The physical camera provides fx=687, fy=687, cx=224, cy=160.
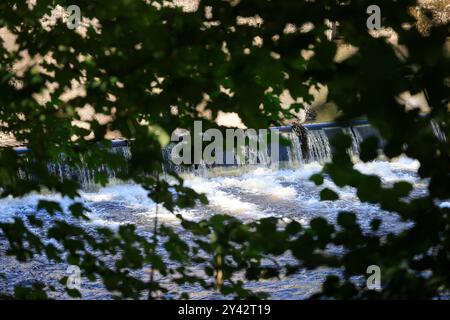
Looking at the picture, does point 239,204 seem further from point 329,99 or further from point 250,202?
point 329,99

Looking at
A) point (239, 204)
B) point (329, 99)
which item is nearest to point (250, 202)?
point (239, 204)

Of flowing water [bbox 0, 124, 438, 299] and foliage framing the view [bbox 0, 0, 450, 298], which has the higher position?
foliage framing the view [bbox 0, 0, 450, 298]

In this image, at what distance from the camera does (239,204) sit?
906cm

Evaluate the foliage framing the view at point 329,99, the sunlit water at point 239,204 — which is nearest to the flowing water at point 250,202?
the sunlit water at point 239,204

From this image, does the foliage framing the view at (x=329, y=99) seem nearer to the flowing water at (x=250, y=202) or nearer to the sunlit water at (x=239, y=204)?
the flowing water at (x=250, y=202)

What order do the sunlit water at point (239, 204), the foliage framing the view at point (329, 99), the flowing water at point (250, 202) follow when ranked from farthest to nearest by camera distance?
1. the sunlit water at point (239, 204)
2. the flowing water at point (250, 202)
3. the foliage framing the view at point (329, 99)

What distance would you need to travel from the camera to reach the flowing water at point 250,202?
21.8 feet

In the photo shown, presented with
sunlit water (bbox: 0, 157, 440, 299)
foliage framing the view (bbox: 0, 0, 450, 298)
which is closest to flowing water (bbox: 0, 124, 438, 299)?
sunlit water (bbox: 0, 157, 440, 299)

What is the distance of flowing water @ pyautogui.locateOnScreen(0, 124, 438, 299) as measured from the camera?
6.65 meters

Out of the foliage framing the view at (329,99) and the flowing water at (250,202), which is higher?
the foliage framing the view at (329,99)

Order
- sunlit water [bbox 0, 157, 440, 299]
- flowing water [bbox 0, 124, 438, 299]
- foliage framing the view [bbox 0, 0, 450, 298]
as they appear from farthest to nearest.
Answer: sunlit water [bbox 0, 157, 440, 299] < flowing water [bbox 0, 124, 438, 299] < foliage framing the view [bbox 0, 0, 450, 298]

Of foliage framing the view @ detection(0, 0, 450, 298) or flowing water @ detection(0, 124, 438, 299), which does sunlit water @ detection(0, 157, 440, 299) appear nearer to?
flowing water @ detection(0, 124, 438, 299)
